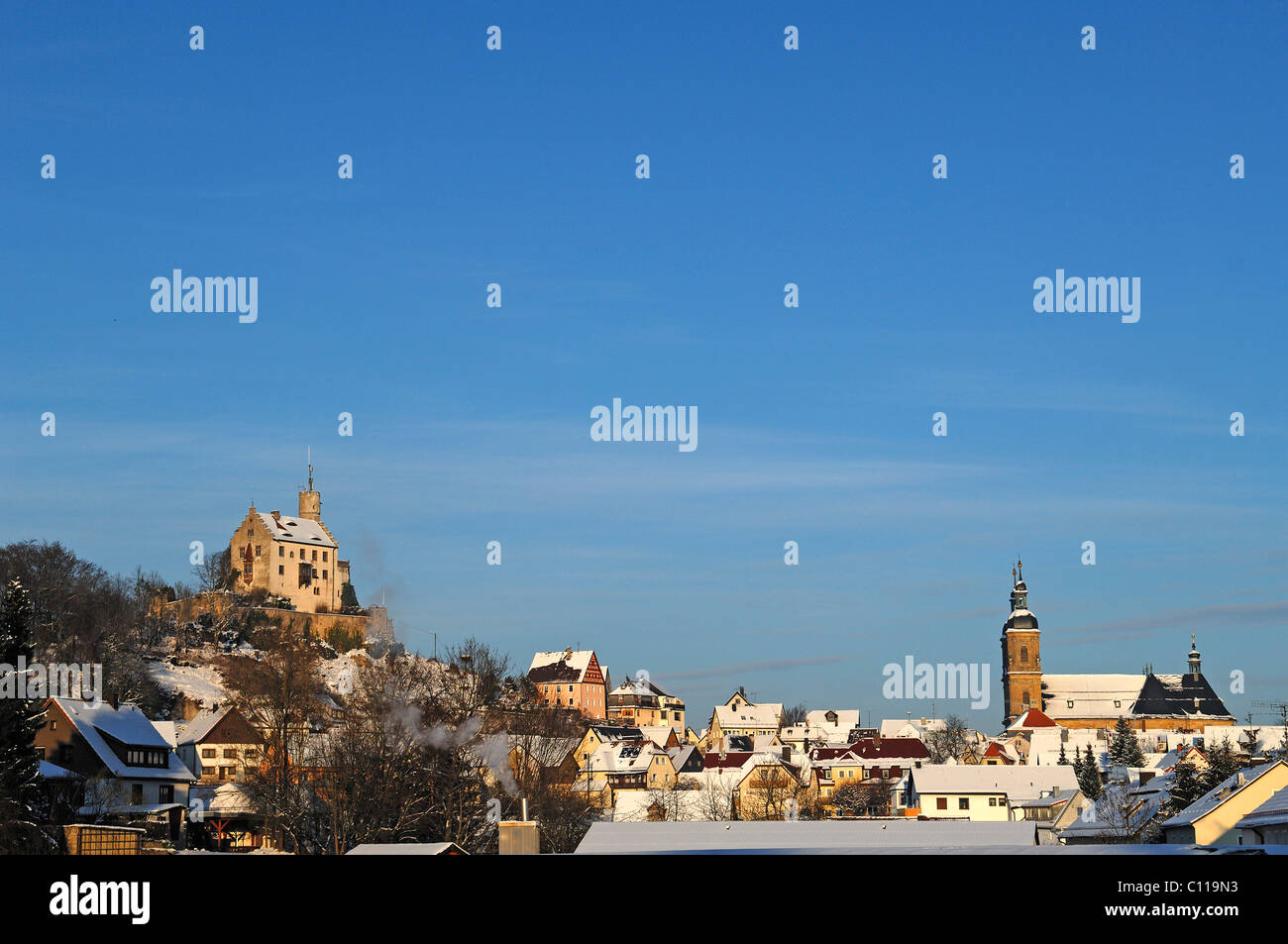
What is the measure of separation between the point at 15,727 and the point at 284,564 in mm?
122544

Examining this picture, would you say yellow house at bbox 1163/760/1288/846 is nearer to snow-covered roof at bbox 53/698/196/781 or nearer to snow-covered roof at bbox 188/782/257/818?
snow-covered roof at bbox 188/782/257/818

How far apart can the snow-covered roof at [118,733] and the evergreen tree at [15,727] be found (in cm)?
1631

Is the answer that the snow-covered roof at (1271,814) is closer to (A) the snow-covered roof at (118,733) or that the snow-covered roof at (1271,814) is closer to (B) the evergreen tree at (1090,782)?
(B) the evergreen tree at (1090,782)

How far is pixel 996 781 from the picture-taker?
11506cm

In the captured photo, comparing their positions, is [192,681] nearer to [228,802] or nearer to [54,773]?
[228,802]

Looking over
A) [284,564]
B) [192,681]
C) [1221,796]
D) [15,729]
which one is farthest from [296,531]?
[1221,796]

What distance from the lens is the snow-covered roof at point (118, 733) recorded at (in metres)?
83.1

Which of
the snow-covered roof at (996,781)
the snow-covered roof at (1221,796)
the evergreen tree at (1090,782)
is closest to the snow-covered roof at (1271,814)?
the snow-covered roof at (1221,796)

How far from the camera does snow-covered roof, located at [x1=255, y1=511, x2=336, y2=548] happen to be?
186 meters

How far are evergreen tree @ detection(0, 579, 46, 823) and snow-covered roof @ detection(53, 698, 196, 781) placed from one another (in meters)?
16.3

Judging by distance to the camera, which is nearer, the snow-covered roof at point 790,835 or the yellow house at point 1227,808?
the snow-covered roof at point 790,835
